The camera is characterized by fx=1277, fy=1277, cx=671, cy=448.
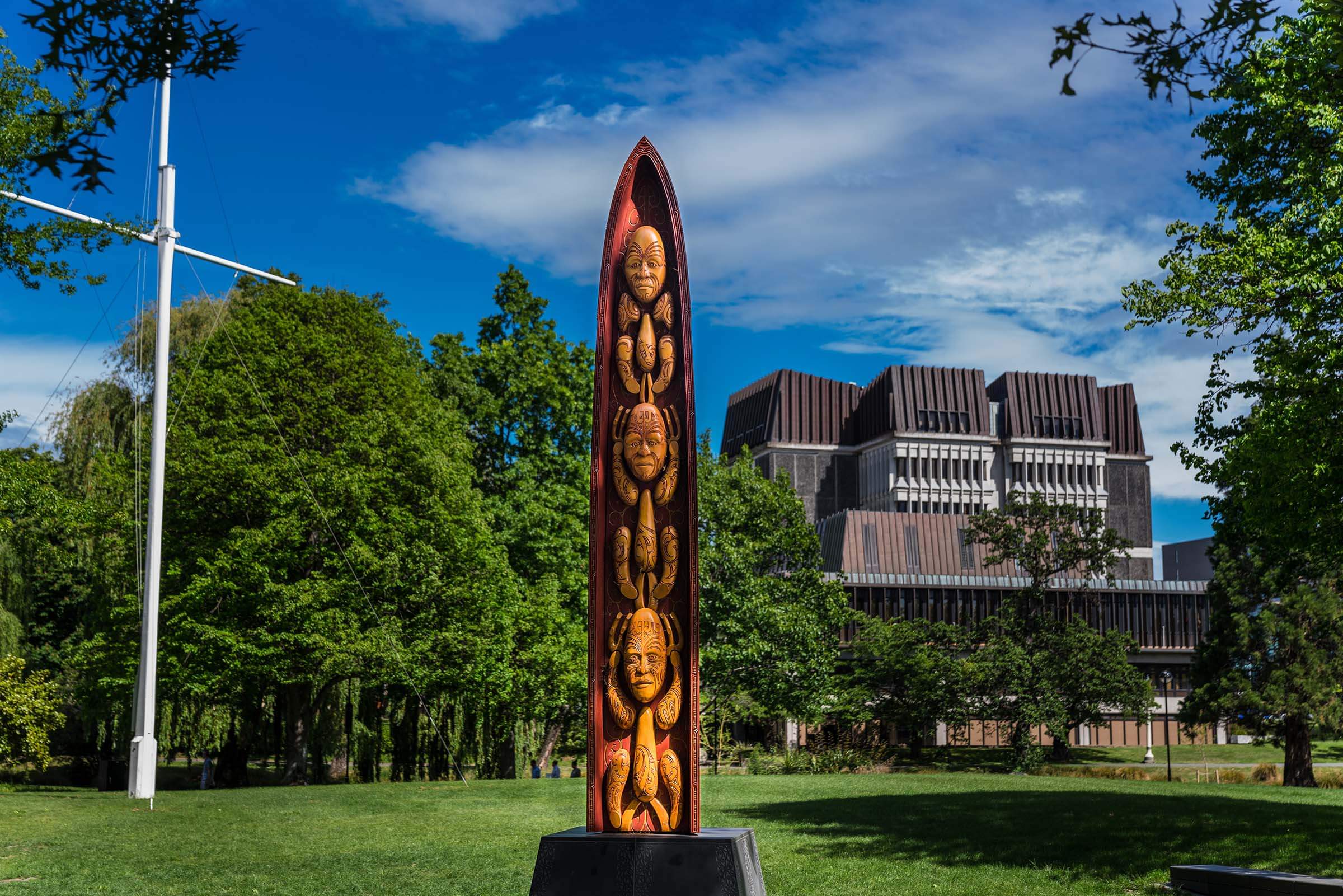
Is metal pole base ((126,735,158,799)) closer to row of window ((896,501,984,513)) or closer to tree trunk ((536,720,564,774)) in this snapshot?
tree trunk ((536,720,564,774))

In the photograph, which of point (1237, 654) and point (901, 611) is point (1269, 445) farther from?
point (901, 611)

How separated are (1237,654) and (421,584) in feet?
81.9

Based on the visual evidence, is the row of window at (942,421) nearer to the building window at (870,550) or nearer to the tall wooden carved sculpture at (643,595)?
the building window at (870,550)

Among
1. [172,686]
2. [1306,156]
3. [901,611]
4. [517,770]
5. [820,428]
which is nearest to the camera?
[1306,156]

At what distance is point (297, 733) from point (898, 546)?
171 feet

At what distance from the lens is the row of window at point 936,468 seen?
11481 centimetres

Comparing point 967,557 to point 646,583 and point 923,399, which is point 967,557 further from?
point 646,583

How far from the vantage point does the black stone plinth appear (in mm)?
8898

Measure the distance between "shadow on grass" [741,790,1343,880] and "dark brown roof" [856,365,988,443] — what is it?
92.7 meters

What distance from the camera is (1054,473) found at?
117438 millimetres

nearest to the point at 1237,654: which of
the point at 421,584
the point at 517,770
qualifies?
the point at 517,770

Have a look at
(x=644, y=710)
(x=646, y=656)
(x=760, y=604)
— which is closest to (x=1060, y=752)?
(x=760, y=604)

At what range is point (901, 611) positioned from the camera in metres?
74.4

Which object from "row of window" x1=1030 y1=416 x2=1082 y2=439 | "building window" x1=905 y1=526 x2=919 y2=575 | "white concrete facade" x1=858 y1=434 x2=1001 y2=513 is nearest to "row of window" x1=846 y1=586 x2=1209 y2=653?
"building window" x1=905 y1=526 x2=919 y2=575
